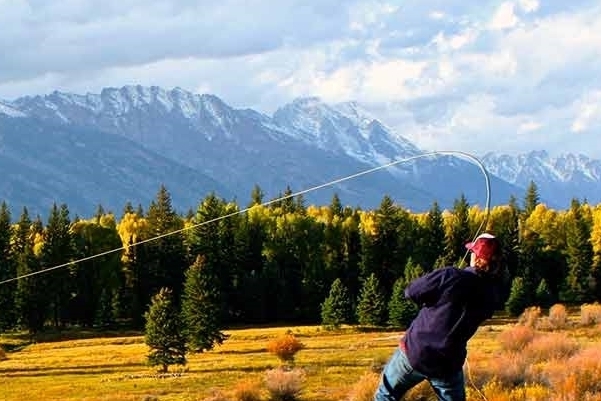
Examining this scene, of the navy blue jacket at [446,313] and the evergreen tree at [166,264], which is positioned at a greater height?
the evergreen tree at [166,264]

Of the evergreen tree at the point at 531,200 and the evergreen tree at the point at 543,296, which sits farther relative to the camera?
the evergreen tree at the point at 531,200

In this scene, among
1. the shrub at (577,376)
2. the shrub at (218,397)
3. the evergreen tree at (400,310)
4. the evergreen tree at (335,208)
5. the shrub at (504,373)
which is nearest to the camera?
the shrub at (577,376)

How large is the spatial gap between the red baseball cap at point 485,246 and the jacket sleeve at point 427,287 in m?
0.40

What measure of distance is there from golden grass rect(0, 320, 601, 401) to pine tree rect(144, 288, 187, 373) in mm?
794

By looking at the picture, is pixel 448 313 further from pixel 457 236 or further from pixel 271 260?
pixel 457 236

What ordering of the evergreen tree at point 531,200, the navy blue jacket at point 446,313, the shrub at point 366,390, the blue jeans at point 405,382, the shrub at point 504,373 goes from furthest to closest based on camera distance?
1. the evergreen tree at point 531,200
2. the shrub at point 504,373
3. the shrub at point 366,390
4. the blue jeans at point 405,382
5. the navy blue jacket at point 446,313

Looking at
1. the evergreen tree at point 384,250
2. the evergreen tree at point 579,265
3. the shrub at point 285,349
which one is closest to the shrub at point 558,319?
the shrub at point 285,349

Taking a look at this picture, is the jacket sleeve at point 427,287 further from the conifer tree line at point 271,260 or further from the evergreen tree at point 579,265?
the evergreen tree at point 579,265

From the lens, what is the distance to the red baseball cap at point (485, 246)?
895cm

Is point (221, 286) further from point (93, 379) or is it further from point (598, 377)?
point (598, 377)

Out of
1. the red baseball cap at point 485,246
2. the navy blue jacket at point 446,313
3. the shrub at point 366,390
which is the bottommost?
the shrub at point 366,390

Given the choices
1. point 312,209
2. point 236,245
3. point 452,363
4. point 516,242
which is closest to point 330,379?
point 452,363

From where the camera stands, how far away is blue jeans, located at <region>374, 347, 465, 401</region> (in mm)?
9609

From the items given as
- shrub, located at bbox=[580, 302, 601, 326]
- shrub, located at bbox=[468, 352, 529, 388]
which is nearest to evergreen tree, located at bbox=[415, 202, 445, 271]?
shrub, located at bbox=[580, 302, 601, 326]
